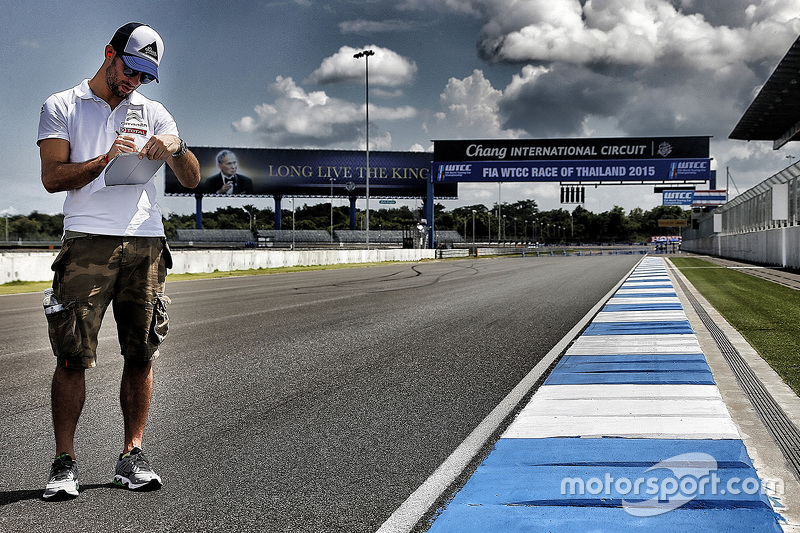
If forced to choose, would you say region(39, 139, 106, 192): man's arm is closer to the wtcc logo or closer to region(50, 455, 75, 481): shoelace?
region(50, 455, 75, 481): shoelace

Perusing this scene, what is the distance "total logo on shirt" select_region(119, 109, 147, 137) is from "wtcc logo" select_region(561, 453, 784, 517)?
2.58 metres

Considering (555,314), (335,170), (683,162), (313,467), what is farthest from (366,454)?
(335,170)

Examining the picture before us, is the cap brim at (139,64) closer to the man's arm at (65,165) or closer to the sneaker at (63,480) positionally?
the man's arm at (65,165)

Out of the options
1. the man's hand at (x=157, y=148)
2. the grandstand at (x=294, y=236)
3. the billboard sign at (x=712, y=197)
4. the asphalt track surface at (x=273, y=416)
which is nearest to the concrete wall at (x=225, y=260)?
the asphalt track surface at (x=273, y=416)

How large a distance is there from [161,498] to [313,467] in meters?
0.75

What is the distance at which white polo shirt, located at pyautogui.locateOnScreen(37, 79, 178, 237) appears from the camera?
3023mm

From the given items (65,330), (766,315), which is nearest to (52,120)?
(65,330)

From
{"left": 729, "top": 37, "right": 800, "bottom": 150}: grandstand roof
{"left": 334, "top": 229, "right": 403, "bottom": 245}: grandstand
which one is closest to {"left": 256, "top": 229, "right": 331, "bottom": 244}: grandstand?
{"left": 334, "top": 229, "right": 403, "bottom": 245}: grandstand

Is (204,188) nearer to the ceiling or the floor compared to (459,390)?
nearer to the ceiling

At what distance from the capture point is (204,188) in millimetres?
77188

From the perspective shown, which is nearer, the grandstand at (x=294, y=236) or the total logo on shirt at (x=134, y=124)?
the total logo on shirt at (x=134, y=124)

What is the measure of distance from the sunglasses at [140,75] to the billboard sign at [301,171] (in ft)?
244

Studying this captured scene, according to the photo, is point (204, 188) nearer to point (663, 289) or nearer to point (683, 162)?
point (683, 162)

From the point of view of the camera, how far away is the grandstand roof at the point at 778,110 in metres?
29.3
